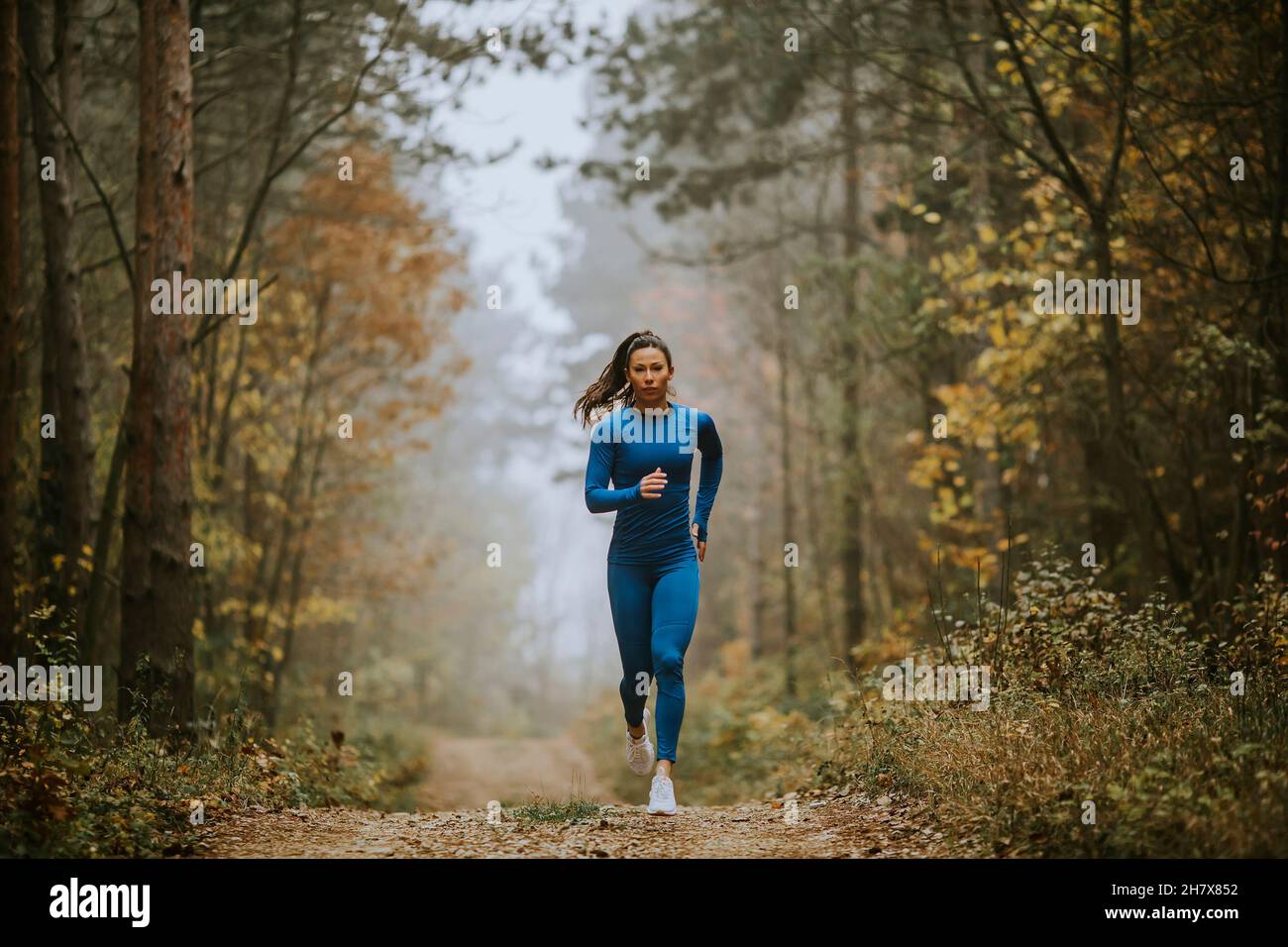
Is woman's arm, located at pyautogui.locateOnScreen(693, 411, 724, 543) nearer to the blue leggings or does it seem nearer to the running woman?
the running woman

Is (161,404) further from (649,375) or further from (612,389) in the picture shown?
(649,375)

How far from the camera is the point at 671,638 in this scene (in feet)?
20.1

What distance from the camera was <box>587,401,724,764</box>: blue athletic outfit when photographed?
20.4ft

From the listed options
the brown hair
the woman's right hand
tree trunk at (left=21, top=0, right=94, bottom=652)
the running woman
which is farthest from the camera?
tree trunk at (left=21, top=0, right=94, bottom=652)

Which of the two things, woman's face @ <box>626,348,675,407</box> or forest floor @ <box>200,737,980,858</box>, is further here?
woman's face @ <box>626,348,675,407</box>

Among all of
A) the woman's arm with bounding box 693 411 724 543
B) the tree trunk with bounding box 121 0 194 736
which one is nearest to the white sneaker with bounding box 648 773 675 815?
the woman's arm with bounding box 693 411 724 543

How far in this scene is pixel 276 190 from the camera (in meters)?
15.2

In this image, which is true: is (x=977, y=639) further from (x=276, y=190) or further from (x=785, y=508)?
(x=276, y=190)

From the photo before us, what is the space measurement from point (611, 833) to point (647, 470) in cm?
206

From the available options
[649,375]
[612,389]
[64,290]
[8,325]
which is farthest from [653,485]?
[64,290]

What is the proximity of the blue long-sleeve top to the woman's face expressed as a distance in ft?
0.31

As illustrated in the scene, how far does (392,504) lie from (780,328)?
1052cm
